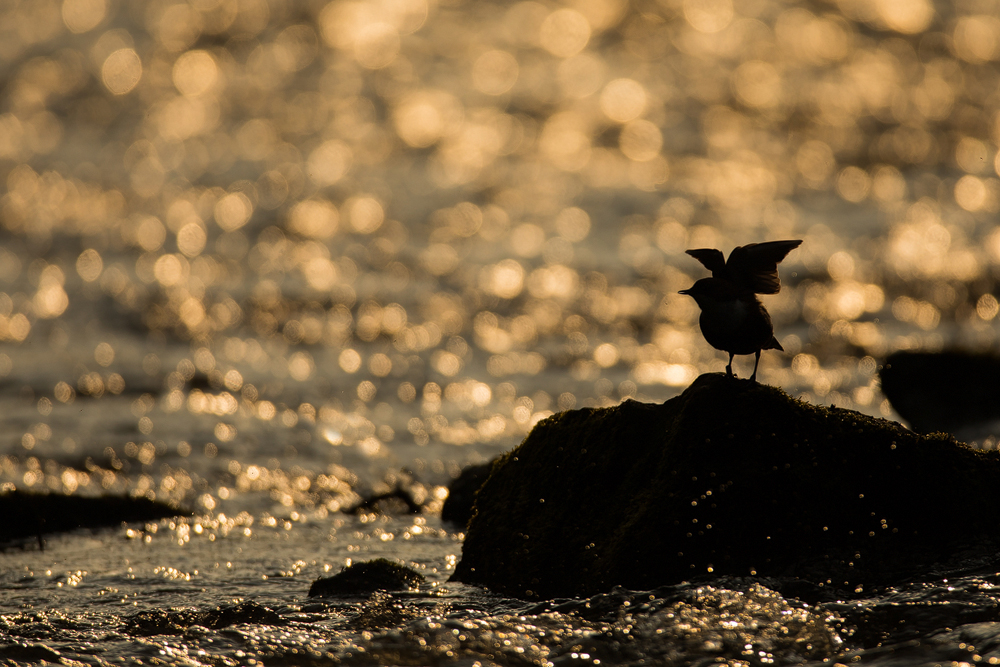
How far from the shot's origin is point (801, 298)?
15.0m

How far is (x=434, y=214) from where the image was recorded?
17.8m

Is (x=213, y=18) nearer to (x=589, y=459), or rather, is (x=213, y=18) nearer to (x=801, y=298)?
(x=801, y=298)

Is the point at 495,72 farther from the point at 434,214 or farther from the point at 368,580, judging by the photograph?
the point at 368,580

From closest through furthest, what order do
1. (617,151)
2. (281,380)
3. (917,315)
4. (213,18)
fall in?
(281,380) → (917,315) → (617,151) → (213,18)

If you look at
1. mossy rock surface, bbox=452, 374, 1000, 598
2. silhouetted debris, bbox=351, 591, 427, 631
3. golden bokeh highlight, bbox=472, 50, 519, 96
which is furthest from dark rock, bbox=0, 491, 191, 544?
golden bokeh highlight, bbox=472, 50, 519, 96

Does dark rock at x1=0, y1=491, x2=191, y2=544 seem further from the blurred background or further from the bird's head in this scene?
the bird's head

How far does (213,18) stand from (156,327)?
13.3m

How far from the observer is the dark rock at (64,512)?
23.5 ft

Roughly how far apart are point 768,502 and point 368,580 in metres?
2.40

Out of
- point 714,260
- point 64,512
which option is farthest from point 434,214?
point 714,260

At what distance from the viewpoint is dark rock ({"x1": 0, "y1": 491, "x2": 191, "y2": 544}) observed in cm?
715

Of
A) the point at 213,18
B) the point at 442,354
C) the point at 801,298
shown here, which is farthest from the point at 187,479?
the point at 213,18

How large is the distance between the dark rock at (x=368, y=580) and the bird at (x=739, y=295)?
233 cm

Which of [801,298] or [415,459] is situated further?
[801,298]
